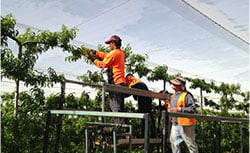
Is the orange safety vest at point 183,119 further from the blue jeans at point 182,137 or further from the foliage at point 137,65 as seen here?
the foliage at point 137,65

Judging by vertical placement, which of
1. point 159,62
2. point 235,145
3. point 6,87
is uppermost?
point 159,62

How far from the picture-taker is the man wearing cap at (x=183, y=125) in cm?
416

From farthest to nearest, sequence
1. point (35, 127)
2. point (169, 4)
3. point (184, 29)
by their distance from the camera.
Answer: point (184, 29) < point (169, 4) < point (35, 127)

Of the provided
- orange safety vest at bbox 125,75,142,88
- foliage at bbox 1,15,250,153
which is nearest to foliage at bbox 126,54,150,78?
foliage at bbox 1,15,250,153

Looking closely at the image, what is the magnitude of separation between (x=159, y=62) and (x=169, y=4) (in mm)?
4561

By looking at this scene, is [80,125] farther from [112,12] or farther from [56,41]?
[112,12]

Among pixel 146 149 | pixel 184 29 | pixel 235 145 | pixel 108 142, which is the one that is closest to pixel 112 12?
pixel 184 29

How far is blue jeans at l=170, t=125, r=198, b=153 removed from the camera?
416 centimetres

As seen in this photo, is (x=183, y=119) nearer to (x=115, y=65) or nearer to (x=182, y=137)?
(x=182, y=137)

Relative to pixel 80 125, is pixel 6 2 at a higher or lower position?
higher

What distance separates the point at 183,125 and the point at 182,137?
171 mm

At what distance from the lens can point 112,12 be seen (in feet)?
20.1

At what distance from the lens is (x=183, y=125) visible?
4.20 m

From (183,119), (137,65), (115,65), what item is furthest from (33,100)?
(137,65)
